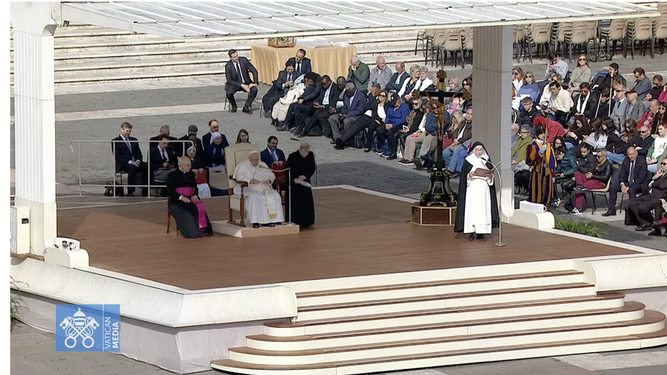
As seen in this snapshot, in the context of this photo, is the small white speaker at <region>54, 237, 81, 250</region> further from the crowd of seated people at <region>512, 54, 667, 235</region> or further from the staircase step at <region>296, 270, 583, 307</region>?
the crowd of seated people at <region>512, 54, 667, 235</region>

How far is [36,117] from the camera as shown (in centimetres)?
1875

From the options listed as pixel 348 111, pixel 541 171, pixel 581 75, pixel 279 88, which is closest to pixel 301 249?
pixel 541 171

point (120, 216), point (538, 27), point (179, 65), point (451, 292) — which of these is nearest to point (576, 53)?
point (538, 27)

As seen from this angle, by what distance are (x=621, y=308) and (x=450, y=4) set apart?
14.4 ft

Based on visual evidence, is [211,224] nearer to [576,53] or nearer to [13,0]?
[13,0]

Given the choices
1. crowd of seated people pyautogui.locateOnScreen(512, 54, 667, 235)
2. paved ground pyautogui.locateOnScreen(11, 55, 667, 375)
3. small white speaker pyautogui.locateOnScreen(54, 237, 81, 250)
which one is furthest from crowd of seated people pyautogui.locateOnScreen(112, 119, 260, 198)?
small white speaker pyautogui.locateOnScreen(54, 237, 81, 250)

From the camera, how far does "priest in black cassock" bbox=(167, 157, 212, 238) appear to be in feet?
66.2

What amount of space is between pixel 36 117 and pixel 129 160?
619 cm

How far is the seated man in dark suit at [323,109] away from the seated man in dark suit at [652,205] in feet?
27.1

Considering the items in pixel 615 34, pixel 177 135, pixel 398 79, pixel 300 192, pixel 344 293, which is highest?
pixel 615 34

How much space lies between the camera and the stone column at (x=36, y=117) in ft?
61.1

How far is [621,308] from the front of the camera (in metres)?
18.2

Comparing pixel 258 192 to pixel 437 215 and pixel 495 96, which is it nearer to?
pixel 437 215

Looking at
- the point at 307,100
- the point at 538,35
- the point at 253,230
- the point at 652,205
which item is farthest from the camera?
the point at 538,35
